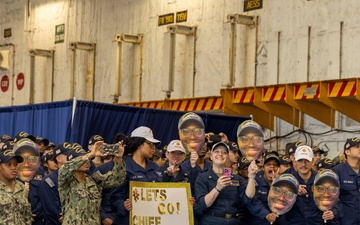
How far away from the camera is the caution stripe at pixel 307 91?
1828 cm

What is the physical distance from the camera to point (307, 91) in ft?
60.7

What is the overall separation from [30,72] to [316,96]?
41.8 ft

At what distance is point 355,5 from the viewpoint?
1964 centimetres

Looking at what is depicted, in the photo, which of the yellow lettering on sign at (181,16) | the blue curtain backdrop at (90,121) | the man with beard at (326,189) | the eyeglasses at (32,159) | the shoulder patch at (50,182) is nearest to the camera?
the eyeglasses at (32,159)

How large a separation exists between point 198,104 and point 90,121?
16.0ft

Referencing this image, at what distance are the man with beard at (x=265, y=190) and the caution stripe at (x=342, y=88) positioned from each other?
13.1 ft

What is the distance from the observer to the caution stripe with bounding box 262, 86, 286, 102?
19219 mm

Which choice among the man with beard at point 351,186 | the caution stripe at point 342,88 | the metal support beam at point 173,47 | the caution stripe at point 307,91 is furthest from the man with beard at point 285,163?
the metal support beam at point 173,47

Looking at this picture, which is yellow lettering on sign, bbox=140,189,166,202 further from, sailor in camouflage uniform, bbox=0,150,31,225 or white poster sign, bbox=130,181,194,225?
sailor in camouflage uniform, bbox=0,150,31,225

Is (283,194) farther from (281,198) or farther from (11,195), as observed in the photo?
(11,195)

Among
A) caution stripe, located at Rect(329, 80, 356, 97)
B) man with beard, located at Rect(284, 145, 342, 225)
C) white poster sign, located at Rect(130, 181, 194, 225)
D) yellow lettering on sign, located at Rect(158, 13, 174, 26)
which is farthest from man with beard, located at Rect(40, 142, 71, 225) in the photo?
Answer: yellow lettering on sign, located at Rect(158, 13, 174, 26)

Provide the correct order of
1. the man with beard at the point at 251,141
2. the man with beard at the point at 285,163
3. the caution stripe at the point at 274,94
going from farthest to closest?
the caution stripe at the point at 274,94 < the man with beard at the point at 285,163 < the man with beard at the point at 251,141

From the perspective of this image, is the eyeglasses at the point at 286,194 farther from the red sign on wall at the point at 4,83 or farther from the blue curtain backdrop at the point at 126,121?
the red sign on wall at the point at 4,83

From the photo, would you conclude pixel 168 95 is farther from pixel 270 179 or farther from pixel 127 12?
pixel 270 179
